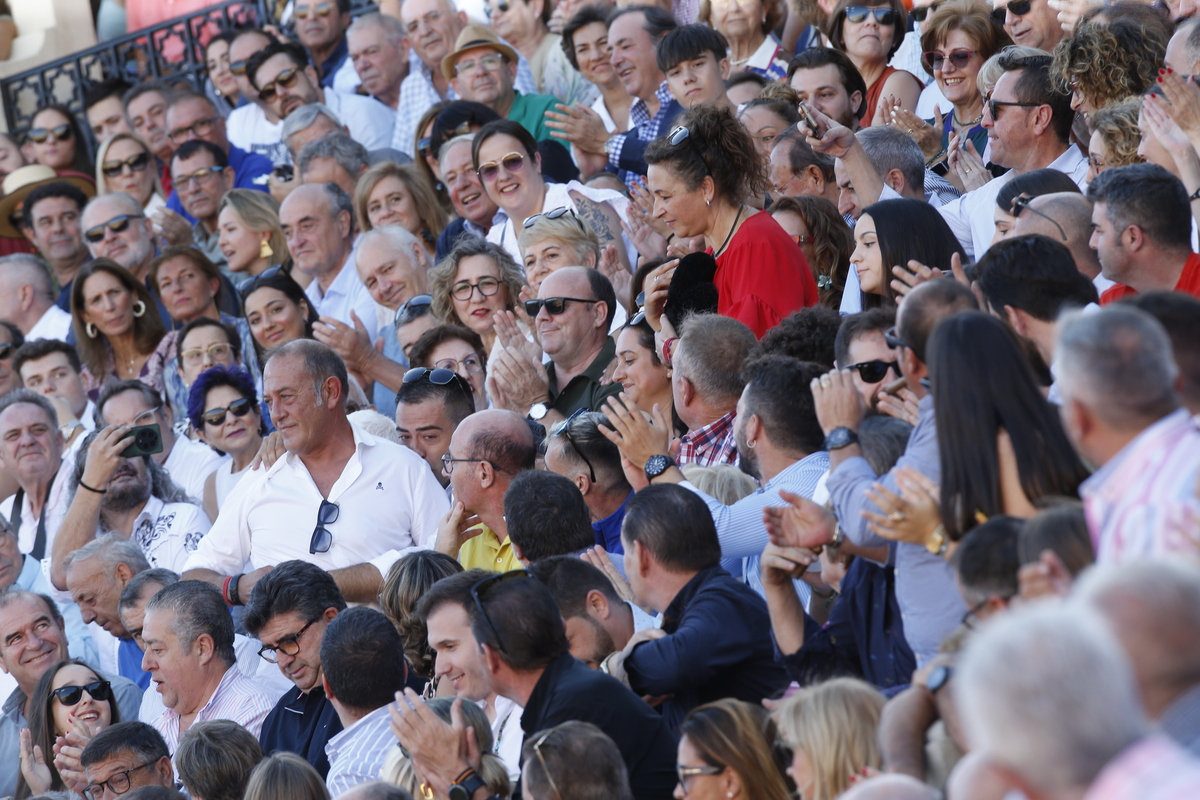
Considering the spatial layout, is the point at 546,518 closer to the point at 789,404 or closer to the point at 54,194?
the point at 789,404

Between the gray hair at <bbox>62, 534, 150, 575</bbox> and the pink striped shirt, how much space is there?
16.9 feet

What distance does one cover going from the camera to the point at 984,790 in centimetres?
211

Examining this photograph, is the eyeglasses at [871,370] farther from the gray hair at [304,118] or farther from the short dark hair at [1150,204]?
the gray hair at [304,118]

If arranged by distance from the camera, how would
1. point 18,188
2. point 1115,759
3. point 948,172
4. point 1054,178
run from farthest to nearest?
point 18,188 → point 948,172 → point 1054,178 → point 1115,759

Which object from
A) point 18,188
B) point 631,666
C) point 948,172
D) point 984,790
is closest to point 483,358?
point 948,172

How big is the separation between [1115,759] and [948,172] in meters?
5.86

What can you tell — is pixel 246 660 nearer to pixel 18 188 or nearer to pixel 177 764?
pixel 177 764

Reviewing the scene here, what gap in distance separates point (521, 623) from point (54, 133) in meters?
10.1

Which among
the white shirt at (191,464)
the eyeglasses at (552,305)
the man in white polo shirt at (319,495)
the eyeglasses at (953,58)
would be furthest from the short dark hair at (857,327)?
the white shirt at (191,464)

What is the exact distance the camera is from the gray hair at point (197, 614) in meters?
5.89

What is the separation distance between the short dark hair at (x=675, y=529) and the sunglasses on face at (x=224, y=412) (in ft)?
12.8

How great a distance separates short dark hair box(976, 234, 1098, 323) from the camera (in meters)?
3.99

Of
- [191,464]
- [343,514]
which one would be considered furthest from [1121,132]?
[191,464]

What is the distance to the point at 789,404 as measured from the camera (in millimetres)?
4598
